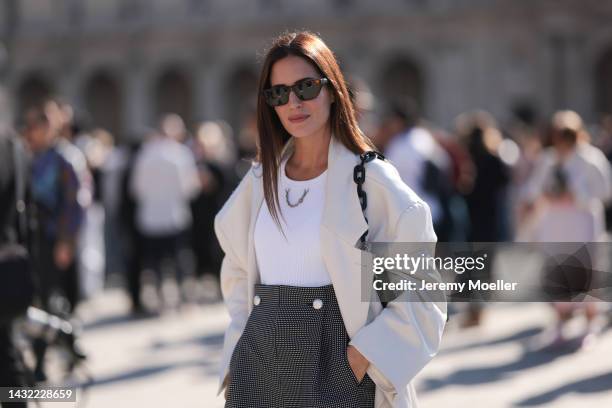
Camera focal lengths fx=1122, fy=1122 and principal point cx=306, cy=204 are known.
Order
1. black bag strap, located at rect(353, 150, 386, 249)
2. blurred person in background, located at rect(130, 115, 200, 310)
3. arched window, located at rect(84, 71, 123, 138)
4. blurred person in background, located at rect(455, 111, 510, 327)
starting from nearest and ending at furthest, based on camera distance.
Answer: black bag strap, located at rect(353, 150, 386, 249), blurred person in background, located at rect(455, 111, 510, 327), blurred person in background, located at rect(130, 115, 200, 310), arched window, located at rect(84, 71, 123, 138)

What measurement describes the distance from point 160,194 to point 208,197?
5.03ft

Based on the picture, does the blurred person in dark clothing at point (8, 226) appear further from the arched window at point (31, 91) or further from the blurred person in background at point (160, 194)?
the arched window at point (31, 91)

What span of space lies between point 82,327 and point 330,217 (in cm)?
833

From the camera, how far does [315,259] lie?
3.48 m

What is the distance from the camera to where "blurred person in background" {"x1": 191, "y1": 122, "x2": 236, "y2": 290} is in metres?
13.4

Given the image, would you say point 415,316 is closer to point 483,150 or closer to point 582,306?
point 582,306

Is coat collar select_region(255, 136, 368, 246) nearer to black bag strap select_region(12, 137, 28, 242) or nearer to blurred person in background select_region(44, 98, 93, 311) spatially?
black bag strap select_region(12, 137, 28, 242)

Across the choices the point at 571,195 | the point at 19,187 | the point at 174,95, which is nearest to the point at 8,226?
the point at 19,187

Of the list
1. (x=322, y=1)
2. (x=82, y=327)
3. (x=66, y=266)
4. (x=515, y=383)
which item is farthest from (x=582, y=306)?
(x=322, y=1)

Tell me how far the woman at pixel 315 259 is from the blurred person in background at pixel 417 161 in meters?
5.60

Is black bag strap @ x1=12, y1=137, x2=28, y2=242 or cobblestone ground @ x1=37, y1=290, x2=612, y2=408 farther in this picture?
cobblestone ground @ x1=37, y1=290, x2=612, y2=408

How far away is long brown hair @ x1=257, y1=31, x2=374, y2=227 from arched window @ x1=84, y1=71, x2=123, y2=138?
42.1m

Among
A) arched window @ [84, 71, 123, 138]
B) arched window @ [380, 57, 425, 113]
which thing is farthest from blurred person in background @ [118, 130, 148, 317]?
arched window @ [84, 71, 123, 138]

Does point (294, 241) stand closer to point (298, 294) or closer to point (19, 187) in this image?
point (298, 294)
